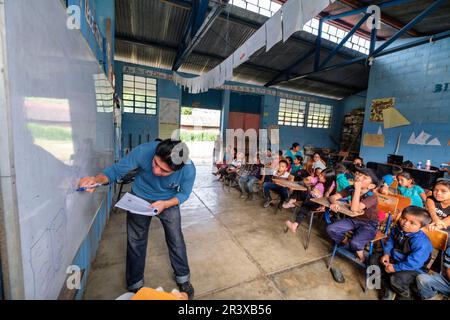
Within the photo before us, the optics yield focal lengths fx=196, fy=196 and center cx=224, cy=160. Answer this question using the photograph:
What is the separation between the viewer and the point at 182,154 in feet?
4.30

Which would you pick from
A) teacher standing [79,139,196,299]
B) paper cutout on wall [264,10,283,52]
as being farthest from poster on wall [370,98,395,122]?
teacher standing [79,139,196,299]

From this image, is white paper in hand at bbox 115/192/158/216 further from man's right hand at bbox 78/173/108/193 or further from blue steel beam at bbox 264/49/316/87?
blue steel beam at bbox 264/49/316/87

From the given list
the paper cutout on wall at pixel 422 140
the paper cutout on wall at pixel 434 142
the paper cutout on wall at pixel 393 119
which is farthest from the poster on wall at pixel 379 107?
the paper cutout on wall at pixel 434 142

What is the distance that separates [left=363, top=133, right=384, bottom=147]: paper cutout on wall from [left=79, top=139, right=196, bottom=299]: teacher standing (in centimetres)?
777

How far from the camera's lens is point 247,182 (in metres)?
4.36

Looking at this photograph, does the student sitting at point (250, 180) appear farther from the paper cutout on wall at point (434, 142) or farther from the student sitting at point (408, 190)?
the paper cutout on wall at point (434, 142)

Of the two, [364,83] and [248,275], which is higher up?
[364,83]

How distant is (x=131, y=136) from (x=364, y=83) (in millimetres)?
10959

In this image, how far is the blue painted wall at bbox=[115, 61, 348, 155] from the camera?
732 centimetres

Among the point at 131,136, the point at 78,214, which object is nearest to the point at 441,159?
the point at 78,214

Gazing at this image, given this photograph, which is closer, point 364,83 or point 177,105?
point 177,105

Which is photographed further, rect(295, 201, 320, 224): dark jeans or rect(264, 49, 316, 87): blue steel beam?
rect(264, 49, 316, 87): blue steel beam

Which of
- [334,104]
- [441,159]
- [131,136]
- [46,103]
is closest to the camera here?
[46,103]
